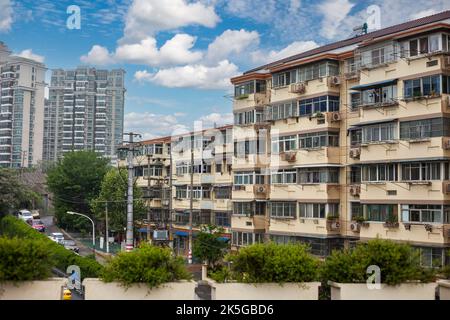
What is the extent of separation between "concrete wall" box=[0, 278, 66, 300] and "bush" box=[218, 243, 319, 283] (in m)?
3.17

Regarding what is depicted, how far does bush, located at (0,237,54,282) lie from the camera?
965cm

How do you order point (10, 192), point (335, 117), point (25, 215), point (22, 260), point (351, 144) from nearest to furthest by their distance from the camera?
point (22, 260) < point (351, 144) < point (335, 117) < point (10, 192) < point (25, 215)

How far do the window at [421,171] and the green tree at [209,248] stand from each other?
11407mm

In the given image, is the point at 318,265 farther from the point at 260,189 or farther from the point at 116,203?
the point at 116,203

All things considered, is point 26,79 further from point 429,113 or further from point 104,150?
point 429,113

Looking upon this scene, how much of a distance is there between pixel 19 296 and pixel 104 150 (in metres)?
70.7

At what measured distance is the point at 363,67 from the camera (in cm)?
2203

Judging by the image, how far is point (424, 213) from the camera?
1967cm

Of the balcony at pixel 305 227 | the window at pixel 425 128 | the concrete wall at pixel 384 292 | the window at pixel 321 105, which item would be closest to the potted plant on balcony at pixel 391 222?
the balcony at pixel 305 227

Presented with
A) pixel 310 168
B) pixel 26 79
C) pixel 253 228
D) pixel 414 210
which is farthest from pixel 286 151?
pixel 26 79

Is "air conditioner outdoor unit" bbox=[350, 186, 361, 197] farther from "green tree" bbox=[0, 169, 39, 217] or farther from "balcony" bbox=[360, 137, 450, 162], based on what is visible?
"green tree" bbox=[0, 169, 39, 217]

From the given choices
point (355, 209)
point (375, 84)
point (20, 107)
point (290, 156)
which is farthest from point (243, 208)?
point (20, 107)

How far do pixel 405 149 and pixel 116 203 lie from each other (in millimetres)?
22766
